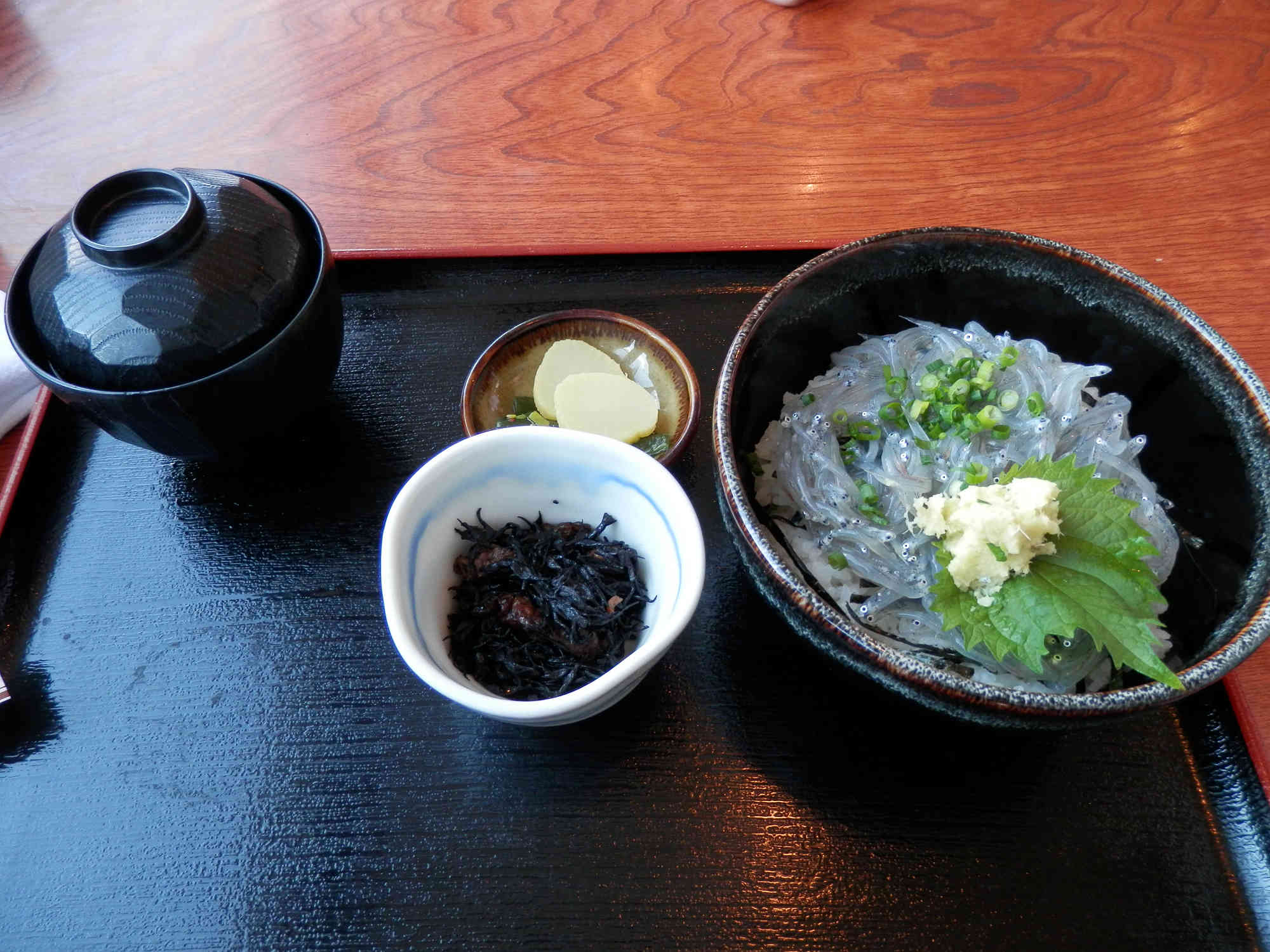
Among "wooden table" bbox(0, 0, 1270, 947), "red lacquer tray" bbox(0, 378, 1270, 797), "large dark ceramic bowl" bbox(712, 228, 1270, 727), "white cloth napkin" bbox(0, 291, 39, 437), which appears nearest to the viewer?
"large dark ceramic bowl" bbox(712, 228, 1270, 727)

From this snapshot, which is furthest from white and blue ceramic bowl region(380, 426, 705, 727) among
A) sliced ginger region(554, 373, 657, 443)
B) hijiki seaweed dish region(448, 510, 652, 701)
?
sliced ginger region(554, 373, 657, 443)

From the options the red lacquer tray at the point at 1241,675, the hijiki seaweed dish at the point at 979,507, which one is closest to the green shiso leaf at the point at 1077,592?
the hijiki seaweed dish at the point at 979,507

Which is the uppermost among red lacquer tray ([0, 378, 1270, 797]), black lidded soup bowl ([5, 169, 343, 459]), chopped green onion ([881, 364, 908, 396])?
black lidded soup bowl ([5, 169, 343, 459])

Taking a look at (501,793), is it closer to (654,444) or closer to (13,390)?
(654,444)

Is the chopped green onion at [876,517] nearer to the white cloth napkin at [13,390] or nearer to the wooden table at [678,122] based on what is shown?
the wooden table at [678,122]

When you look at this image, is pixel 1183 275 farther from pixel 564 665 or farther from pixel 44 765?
pixel 44 765

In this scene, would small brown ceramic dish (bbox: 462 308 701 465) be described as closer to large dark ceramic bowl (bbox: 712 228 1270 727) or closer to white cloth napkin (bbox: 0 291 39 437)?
large dark ceramic bowl (bbox: 712 228 1270 727)

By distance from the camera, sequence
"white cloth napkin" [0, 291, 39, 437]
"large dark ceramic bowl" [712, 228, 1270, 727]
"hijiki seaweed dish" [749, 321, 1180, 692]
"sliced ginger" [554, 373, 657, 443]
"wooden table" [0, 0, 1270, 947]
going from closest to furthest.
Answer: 1. "large dark ceramic bowl" [712, 228, 1270, 727]
2. "hijiki seaweed dish" [749, 321, 1180, 692]
3. "sliced ginger" [554, 373, 657, 443]
4. "white cloth napkin" [0, 291, 39, 437]
5. "wooden table" [0, 0, 1270, 947]
